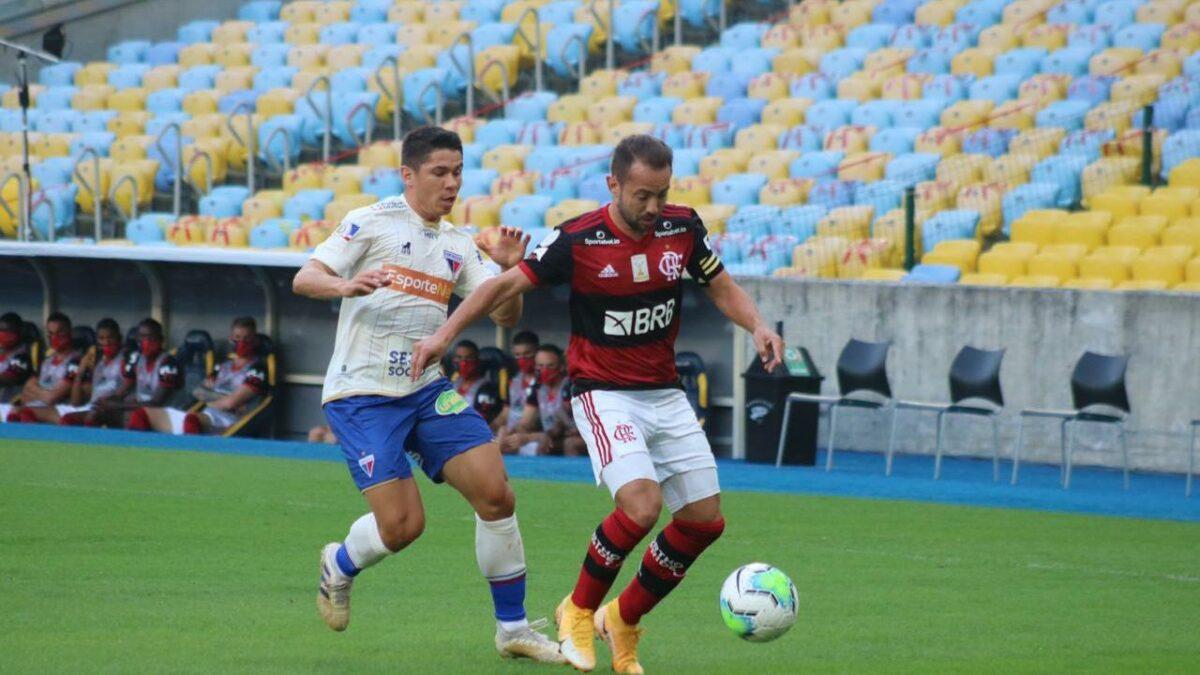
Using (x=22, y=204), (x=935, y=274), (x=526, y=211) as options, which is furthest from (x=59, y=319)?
(x=935, y=274)

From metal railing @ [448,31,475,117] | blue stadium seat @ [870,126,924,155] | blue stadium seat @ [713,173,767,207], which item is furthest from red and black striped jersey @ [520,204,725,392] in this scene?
metal railing @ [448,31,475,117]

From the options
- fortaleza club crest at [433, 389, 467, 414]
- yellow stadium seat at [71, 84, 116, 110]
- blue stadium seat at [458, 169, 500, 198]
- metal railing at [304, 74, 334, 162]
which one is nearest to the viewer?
fortaleza club crest at [433, 389, 467, 414]

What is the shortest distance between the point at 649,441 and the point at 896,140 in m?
12.8

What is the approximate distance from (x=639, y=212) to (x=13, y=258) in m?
14.6

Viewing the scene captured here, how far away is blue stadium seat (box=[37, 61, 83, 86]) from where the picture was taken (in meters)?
25.9

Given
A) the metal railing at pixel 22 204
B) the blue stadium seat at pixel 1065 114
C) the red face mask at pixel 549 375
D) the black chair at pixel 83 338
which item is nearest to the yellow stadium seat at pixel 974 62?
the blue stadium seat at pixel 1065 114

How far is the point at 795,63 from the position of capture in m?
21.5

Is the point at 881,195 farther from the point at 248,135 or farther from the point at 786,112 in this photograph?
the point at 248,135

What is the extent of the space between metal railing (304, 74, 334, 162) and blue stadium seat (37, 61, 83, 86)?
4.60 m

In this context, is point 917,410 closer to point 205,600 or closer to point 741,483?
point 741,483

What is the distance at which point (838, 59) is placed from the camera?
70.0 feet

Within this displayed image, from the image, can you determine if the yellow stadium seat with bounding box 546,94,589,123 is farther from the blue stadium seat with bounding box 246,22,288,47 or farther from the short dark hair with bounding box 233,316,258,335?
the blue stadium seat with bounding box 246,22,288,47

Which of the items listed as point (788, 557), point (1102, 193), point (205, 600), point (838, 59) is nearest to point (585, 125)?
point (838, 59)

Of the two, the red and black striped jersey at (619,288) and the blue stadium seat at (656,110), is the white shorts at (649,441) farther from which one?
the blue stadium seat at (656,110)
